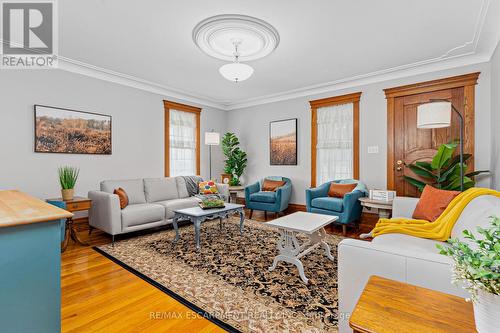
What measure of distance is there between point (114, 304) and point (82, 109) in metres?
3.33

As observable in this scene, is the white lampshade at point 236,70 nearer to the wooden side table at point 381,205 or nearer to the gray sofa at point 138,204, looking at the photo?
the gray sofa at point 138,204

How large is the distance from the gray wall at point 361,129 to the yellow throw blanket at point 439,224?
206cm

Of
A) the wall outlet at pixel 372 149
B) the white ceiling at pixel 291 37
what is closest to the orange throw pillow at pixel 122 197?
the white ceiling at pixel 291 37

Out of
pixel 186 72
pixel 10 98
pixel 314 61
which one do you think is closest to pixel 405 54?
pixel 314 61

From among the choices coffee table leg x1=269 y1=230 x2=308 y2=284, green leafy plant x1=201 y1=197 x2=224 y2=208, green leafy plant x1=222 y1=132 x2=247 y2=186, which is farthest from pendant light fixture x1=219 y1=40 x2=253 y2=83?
green leafy plant x1=222 y1=132 x2=247 y2=186

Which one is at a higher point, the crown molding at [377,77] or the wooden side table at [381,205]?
the crown molding at [377,77]

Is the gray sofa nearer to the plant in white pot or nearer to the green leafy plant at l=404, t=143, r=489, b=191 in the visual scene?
the green leafy plant at l=404, t=143, r=489, b=191

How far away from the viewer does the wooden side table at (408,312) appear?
774 mm

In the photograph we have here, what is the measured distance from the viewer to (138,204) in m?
4.04

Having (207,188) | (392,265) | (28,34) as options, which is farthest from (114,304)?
(28,34)

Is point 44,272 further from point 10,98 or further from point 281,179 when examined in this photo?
point 281,179

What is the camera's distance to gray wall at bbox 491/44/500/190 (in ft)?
10.1

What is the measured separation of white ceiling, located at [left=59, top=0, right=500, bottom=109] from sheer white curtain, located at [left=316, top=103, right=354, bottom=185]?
0.63 metres

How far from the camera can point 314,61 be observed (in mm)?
3814
